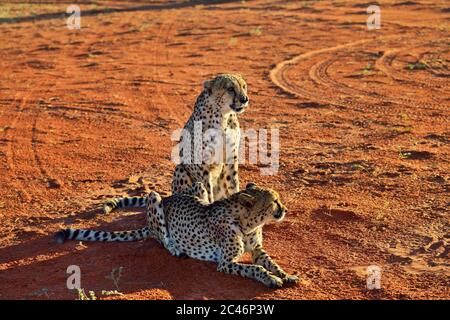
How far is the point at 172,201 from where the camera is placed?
28.9 ft

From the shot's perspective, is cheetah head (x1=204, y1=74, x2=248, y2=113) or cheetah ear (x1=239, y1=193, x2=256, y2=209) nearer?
cheetah ear (x1=239, y1=193, x2=256, y2=209)

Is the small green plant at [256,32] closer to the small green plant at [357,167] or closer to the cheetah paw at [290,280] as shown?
the small green plant at [357,167]

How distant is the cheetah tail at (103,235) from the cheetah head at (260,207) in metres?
1.47

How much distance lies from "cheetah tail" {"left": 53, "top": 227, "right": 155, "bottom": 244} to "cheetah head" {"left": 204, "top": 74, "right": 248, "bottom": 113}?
1.76 meters

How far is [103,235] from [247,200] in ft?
6.39

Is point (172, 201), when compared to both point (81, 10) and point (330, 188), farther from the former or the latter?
point (81, 10)

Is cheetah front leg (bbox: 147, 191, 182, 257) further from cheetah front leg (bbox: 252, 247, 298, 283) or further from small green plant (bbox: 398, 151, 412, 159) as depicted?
small green plant (bbox: 398, 151, 412, 159)

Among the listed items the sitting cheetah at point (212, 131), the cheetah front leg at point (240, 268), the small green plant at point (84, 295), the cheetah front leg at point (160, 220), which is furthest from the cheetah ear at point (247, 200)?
the small green plant at point (84, 295)

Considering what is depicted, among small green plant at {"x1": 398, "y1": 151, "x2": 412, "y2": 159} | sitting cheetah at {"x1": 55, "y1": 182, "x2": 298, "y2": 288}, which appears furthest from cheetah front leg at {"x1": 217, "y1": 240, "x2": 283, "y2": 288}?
small green plant at {"x1": 398, "y1": 151, "x2": 412, "y2": 159}

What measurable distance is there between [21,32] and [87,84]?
34.7ft

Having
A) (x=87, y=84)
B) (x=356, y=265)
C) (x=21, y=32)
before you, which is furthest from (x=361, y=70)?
(x=21, y=32)

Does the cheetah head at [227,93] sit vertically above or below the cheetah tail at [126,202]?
above

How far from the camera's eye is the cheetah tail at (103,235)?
9.01m

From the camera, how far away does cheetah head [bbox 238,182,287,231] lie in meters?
7.86
